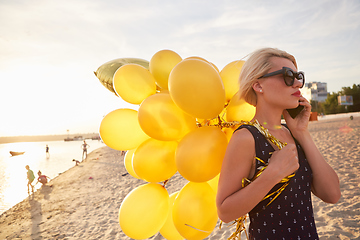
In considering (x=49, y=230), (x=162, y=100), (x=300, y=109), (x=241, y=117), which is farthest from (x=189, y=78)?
(x=49, y=230)

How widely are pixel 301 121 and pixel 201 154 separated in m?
0.70

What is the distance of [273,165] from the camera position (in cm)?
112

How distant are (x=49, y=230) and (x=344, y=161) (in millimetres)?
10068

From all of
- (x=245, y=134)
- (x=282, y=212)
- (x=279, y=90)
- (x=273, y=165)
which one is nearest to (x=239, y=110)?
(x=279, y=90)

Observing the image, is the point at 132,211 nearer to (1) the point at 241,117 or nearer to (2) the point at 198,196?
(2) the point at 198,196

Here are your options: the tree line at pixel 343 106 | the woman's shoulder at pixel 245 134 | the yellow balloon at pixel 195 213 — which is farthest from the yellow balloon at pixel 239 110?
the tree line at pixel 343 106

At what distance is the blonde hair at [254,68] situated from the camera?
1323 mm

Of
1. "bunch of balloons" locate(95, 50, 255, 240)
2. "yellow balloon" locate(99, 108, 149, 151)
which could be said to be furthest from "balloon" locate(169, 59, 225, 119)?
"yellow balloon" locate(99, 108, 149, 151)

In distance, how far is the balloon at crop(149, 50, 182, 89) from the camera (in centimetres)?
201

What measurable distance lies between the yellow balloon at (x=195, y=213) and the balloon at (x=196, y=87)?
662 mm

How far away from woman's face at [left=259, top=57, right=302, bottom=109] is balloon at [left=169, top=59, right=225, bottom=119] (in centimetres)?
30

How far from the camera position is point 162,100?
166cm

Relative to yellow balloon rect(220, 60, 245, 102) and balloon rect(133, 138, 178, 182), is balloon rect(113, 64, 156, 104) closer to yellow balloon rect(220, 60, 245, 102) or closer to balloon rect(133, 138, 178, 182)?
balloon rect(133, 138, 178, 182)

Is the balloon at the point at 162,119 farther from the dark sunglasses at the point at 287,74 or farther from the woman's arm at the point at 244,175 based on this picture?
the dark sunglasses at the point at 287,74
